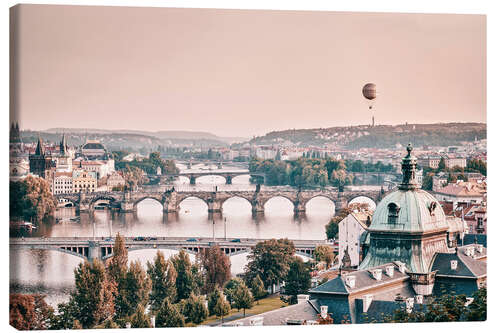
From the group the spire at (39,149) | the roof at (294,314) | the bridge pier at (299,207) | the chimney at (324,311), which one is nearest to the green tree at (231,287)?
the spire at (39,149)

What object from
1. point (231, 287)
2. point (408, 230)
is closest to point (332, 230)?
point (231, 287)

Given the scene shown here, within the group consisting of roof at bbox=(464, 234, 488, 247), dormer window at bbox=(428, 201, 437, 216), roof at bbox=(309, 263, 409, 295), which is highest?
dormer window at bbox=(428, 201, 437, 216)

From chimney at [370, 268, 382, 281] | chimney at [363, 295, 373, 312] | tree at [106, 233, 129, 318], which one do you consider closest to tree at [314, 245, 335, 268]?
tree at [106, 233, 129, 318]

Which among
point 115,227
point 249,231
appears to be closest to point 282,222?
point 249,231

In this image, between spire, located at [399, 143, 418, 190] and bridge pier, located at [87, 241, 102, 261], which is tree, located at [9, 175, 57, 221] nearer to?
bridge pier, located at [87, 241, 102, 261]

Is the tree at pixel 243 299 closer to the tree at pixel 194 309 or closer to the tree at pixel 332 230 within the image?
the tree at pixel 194 309
